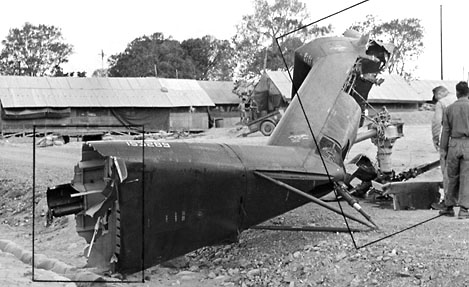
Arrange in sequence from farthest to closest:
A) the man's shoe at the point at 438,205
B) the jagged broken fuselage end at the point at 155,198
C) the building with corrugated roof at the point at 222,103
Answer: the building with corrugated roof at the point at 222,103 < the man's shoe at the point at 438,205 < the jagged broken fuselage end at the point at 155,198

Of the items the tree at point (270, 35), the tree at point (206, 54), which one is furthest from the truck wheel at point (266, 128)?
the tree at point (206, 54)

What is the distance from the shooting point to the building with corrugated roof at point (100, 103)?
37.2m

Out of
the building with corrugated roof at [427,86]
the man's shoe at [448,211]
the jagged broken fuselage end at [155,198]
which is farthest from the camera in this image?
the building with corrugated roof at [427,86]

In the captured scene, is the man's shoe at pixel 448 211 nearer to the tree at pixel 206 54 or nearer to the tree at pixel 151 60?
the tree at pixel 151 60

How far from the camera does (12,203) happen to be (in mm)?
14859

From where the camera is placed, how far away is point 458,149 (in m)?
8.58

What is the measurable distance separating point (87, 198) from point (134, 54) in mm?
Answer: 56088

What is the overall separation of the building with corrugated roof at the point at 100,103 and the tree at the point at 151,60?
15.9 m

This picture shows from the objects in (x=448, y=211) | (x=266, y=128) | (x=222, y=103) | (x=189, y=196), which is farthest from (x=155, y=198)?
(x=222, y=103)

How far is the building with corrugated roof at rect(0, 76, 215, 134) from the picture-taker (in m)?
37.2

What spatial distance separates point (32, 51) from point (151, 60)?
37.8 feet

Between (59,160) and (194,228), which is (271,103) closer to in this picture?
(59,160)

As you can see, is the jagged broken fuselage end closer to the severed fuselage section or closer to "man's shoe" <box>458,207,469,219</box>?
the severed fuselage section

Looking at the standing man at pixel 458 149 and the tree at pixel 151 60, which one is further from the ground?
the tree at pixel 151 60
